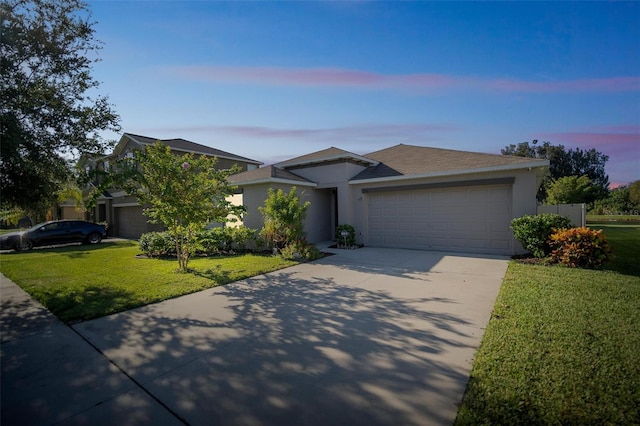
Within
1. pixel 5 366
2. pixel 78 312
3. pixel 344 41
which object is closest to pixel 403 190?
pixel 344 41

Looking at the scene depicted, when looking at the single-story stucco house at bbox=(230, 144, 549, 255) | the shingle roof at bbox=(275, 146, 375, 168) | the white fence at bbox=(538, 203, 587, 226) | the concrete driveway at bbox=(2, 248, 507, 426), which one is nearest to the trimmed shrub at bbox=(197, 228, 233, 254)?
the single-story stucco house at bbox=(230, 144, 549, 255)

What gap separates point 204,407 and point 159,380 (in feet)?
2.43

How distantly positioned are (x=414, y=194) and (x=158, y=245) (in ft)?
33.4

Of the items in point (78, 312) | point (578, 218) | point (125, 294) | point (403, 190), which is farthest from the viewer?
point (403, 190)

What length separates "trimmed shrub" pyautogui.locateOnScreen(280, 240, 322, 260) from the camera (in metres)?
9.88

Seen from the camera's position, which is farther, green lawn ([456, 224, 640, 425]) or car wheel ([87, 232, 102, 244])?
car wheel ([87, 232, 102, 244])

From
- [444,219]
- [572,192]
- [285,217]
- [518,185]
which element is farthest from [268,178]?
[572,192]

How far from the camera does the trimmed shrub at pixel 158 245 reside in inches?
436

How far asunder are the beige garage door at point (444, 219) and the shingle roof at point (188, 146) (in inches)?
512

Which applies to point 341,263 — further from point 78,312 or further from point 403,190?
point 78,312

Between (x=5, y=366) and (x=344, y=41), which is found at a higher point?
(x=344, y=41)

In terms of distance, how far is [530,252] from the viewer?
32.1ft

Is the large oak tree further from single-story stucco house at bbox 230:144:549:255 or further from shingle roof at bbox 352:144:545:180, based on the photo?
shingle roof at bbox 352:144:545:180

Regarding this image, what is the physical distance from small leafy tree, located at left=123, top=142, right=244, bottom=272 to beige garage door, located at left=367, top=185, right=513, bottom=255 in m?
6.73
